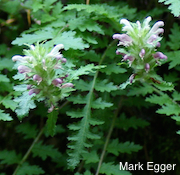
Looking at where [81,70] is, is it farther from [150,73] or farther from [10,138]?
[10,138]

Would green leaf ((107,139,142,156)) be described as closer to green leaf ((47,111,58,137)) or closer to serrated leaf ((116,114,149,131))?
serrated leaf ((116,114,149,131))

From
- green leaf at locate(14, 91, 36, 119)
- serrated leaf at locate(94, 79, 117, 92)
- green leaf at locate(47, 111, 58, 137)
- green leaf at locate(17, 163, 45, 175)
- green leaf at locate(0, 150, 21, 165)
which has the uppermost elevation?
serrated leaf at locate(94, 79, 117, 92)

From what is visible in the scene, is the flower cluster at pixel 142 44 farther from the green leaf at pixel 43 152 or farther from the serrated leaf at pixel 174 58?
the green leaf at pixel 43 152

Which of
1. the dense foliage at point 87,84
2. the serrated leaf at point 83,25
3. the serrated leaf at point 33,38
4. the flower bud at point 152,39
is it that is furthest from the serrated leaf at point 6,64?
the flower bud at point 152,39

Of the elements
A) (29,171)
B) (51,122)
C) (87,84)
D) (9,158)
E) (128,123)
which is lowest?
(29,171)

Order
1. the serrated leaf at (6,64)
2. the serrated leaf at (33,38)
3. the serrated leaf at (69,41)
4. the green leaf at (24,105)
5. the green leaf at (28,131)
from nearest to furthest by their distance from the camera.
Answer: the green leaf at (24,105)
the serrated leaf at (69,41)
the serrated leaf at (33,38)
the serrated leaf at (6,64)
the green leaf at (28,131)

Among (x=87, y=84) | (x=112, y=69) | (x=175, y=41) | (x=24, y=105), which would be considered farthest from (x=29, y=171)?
(x=175, y=41)

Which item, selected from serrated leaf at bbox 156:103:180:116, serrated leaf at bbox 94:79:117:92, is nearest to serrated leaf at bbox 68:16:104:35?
serrated leaf at bbox 94:79:117:92

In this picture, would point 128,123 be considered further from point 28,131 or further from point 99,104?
point 28,131
